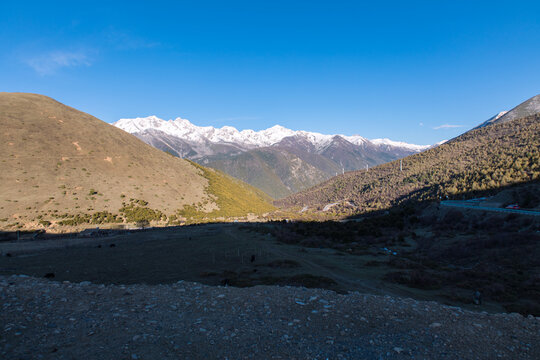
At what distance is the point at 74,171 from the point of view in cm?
6328

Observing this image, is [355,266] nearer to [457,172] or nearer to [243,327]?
[243,327]

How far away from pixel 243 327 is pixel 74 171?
72.0m

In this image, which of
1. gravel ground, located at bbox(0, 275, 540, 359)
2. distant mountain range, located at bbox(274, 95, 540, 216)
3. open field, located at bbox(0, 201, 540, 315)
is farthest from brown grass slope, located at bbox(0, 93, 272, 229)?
distant mountain range, located at bbox(274, 95, 540, 216)

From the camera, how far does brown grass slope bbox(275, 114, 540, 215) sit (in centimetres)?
5916

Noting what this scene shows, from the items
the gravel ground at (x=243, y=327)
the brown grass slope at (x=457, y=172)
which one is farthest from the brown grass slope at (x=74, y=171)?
the brown grass slope at (x=457, y=172)

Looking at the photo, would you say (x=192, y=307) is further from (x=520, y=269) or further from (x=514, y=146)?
(x=514, y=146)

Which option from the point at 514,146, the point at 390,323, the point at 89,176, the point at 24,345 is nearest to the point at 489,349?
the point at 390,323

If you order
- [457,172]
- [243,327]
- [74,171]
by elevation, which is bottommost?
[243,327]

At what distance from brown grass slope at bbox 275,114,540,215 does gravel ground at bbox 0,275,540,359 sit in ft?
195

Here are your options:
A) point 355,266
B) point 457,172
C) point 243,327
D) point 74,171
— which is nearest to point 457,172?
point 457,172

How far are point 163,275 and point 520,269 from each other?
76.9 feet

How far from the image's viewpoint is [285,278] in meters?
15.9

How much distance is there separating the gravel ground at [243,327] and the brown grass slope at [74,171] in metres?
48.0

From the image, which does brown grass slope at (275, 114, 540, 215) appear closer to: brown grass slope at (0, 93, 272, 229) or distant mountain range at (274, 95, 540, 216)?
distant mountain range at (274, 95, 540, 216)
